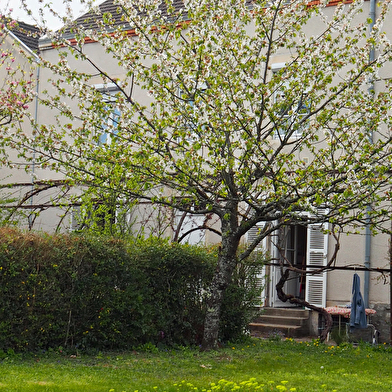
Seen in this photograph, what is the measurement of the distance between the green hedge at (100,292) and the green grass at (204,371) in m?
0.38

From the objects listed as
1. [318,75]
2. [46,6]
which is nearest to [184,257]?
[318,75]

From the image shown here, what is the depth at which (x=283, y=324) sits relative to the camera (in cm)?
1258

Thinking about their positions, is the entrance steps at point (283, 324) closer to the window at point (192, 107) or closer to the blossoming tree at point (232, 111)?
the blossoming tree at point (232, 111)

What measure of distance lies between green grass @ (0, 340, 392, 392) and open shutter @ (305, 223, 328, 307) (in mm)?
2833

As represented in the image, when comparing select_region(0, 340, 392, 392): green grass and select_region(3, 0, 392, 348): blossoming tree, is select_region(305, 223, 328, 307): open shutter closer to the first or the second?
select_region(0, 340, 392, 392): green grass

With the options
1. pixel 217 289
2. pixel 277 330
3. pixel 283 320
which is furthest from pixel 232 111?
pixel 283 320

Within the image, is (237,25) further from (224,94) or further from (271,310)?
(271,310)

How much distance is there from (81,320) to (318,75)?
4845 millimetres

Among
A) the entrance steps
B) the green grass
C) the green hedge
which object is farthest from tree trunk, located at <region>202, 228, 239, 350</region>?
the entrance steps

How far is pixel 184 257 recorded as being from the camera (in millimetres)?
9805

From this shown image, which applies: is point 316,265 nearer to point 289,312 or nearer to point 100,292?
point 289,312

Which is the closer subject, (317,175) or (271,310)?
(317,175)

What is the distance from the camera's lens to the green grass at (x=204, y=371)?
20.5 feet

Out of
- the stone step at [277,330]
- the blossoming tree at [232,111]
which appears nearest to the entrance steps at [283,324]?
the stone step at [277,330]
